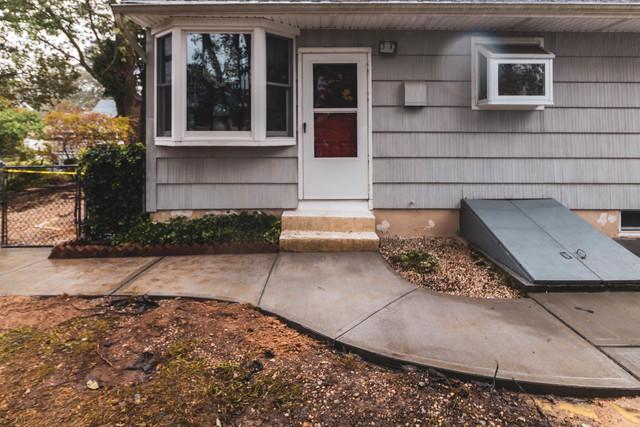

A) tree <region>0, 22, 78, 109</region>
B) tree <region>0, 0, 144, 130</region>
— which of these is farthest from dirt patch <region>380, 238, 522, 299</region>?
tree <region>0, 22, 78, 109</region>

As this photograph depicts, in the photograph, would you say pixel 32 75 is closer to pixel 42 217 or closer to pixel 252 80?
pixel 42 217

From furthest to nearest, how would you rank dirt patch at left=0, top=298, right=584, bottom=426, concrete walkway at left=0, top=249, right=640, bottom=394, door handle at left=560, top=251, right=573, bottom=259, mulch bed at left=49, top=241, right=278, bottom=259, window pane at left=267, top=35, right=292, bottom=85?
1. window pane at left=267, top=35, right=292, bottom=85
2. mulch bed at left=49, top=241, right=278, bottom=259
3. door handle at left=560, top=251, right=573, bottom=259
4. concrete walkway at left=0, top=249, right=640, bottom=394
5. dirt patch at left=0, top=298, right=584, bottom=426

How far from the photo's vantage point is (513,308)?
273cm

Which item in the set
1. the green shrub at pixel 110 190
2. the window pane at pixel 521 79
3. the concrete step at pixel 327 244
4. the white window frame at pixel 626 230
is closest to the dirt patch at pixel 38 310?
the green shrub at pixel 110 190

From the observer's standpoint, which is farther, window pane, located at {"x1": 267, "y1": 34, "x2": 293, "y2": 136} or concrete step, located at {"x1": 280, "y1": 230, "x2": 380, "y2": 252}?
window pane, located at {"x1": 267, "y1": 34, "x2": 293, "y2": 136}

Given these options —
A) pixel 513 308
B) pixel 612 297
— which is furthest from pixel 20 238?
pixel 612 297

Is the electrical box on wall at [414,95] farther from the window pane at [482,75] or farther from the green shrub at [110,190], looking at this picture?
the green shrub at [110,190]

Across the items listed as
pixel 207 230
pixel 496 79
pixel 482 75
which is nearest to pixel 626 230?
pixel 496 79

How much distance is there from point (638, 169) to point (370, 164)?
11.1 feet

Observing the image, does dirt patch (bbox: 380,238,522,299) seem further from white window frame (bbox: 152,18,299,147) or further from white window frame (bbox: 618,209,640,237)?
white window frame (bbox: 618,209,640,237)

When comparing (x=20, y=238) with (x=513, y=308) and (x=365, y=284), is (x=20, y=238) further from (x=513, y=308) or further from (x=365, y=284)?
(x=513, y=308)

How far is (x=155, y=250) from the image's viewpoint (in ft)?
13.3

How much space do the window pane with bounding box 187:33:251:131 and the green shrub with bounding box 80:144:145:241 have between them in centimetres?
93

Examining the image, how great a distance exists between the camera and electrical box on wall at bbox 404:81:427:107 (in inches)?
175
